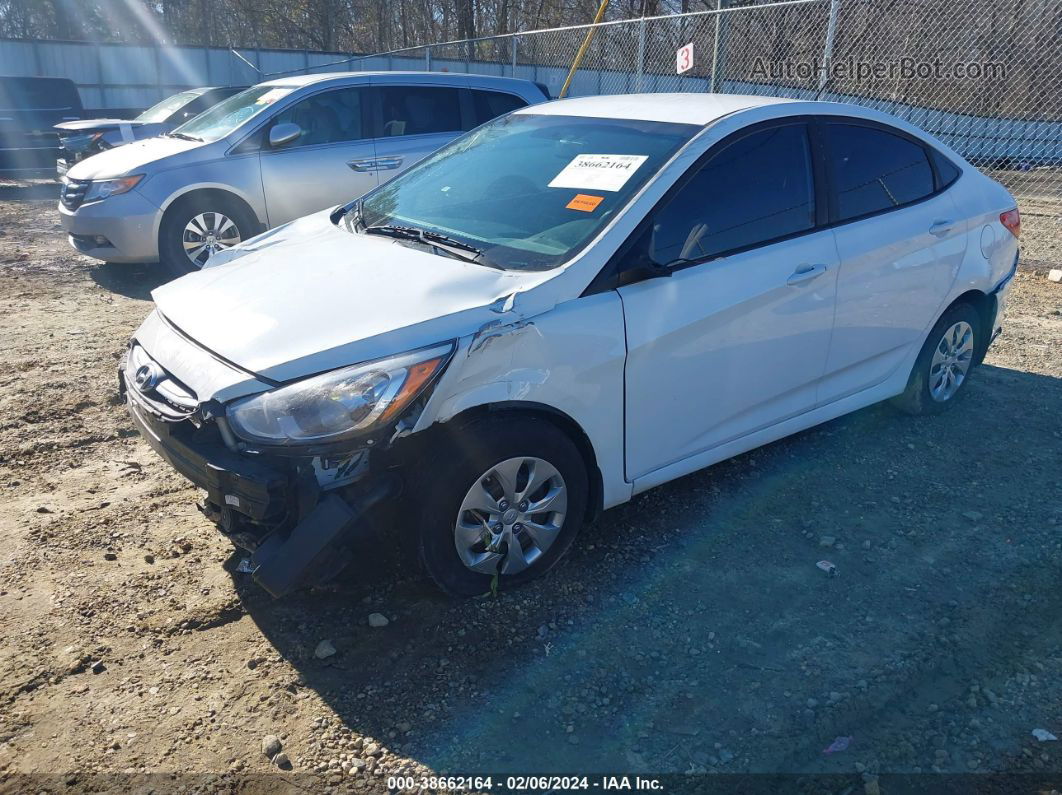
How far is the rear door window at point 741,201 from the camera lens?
3451 mm

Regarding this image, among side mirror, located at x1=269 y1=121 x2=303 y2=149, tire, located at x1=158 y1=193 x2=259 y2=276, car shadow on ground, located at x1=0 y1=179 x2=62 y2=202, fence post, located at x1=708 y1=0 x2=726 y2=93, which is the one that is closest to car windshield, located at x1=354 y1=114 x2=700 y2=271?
side mirror, located at x1=269 y1=121 x2=303 y2=149

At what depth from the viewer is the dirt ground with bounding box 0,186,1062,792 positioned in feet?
8.52

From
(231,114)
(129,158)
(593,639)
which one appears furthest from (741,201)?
(129,158)

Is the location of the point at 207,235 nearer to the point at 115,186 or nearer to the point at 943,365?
the point at 115,186

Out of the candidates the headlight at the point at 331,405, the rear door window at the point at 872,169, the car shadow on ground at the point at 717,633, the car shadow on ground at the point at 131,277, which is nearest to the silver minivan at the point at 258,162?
the car shadow on ground at the point at 131,277

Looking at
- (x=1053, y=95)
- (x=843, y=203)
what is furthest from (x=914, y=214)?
(x=1053, y=95)

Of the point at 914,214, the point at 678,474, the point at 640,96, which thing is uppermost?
the point at 640,96

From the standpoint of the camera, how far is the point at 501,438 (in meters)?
2.97

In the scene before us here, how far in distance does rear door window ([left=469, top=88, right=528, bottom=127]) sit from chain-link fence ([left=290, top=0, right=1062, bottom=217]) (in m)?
5.30

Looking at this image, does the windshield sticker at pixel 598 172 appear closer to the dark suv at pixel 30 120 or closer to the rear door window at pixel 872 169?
the rear door window at pixel 872 169

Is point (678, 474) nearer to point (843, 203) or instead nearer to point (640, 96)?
point (843, 203)

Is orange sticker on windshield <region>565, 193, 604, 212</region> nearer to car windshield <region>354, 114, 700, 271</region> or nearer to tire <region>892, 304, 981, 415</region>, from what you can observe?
car windshield <region>354, 114, 700, 271</region>

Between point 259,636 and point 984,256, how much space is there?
4.23 m

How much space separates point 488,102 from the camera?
8703mm
